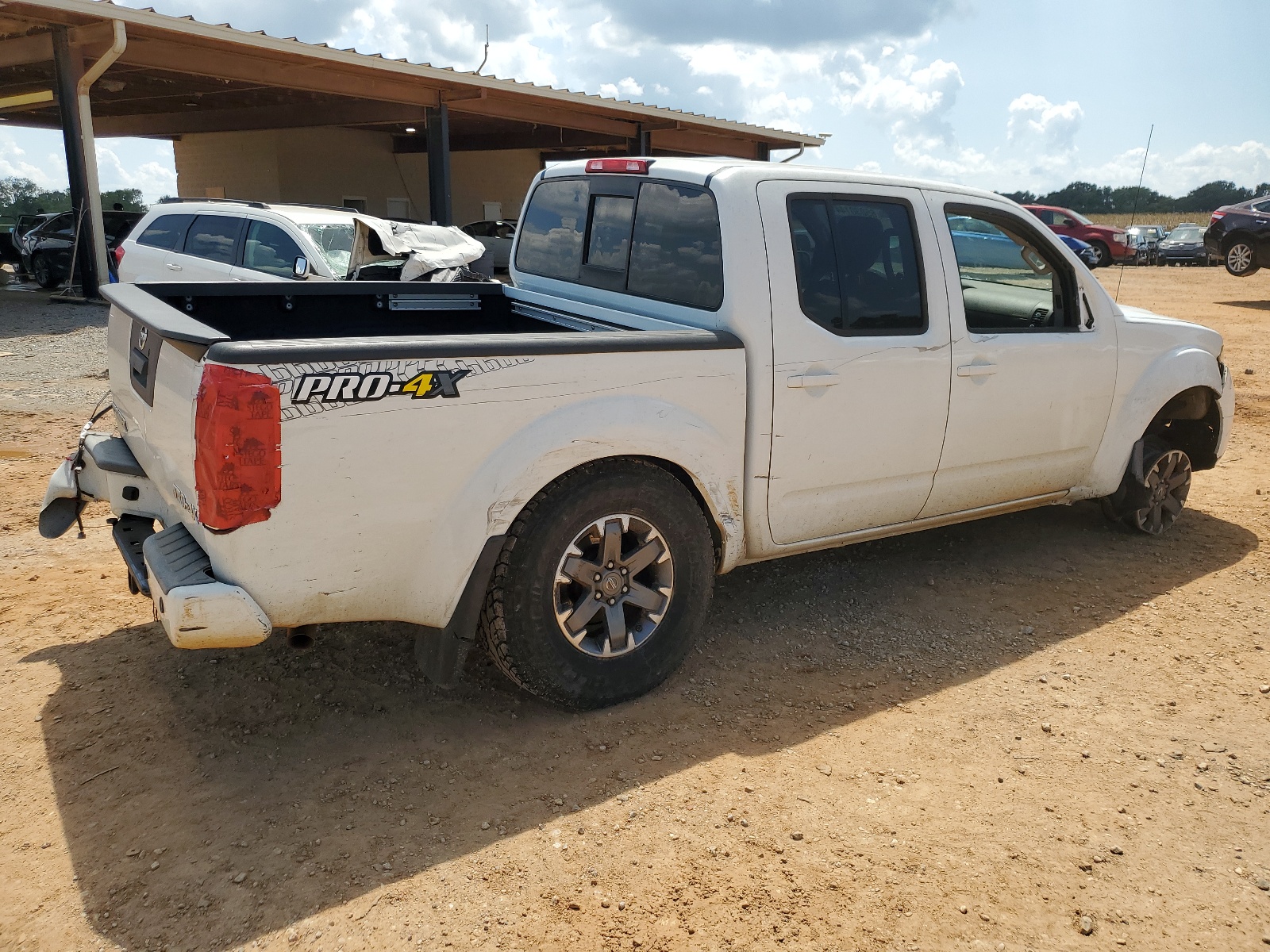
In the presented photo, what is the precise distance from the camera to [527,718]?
142 inches

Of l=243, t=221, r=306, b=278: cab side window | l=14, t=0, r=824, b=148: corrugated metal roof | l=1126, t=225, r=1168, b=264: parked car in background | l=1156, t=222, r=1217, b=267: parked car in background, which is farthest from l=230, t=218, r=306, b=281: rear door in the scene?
l=1156, t=222, r=1217, b=267: parked car in background

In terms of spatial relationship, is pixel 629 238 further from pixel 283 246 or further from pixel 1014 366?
pixel 283 246

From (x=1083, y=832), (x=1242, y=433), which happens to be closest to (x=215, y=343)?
(x=1083, y=832)

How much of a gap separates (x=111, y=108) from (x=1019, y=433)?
→ 22.2 metres

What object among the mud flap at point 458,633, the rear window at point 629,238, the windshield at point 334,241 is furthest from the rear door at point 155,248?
the mud flap at point 458,633

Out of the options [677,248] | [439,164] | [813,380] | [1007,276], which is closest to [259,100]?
[439,164]

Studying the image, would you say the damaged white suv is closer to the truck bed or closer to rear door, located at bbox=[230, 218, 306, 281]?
rear door, located at bbox=[230, 218, 306, 281]

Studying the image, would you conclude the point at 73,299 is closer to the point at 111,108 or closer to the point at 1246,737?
the point at 111,108

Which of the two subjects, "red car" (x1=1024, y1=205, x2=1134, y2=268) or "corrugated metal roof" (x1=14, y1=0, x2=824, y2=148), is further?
"red car" (x1=1024, y1=205, x2=1134, y2=268)

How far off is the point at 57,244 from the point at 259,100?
14.5 feet

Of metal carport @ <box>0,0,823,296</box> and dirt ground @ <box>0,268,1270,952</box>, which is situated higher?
metal carport @ <box>0,0,823,296</box>

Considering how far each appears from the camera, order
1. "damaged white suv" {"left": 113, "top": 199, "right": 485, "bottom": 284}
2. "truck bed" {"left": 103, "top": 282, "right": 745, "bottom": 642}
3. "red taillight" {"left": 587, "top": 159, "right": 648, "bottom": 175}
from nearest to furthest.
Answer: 1. "truck bed" {"left": 103, "top": 282, "right": 745, "bottom": 642}
2. "red taillight" {"left": 587, "top": 159, "right": 648, "bottom": 175}
3. "damaged white suv" {"left": 113, "top": 199, "right": 485, "bottom": 284}

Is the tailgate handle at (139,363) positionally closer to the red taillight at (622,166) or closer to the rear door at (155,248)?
the red taillight at (622,166)

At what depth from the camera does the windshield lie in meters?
9.45
